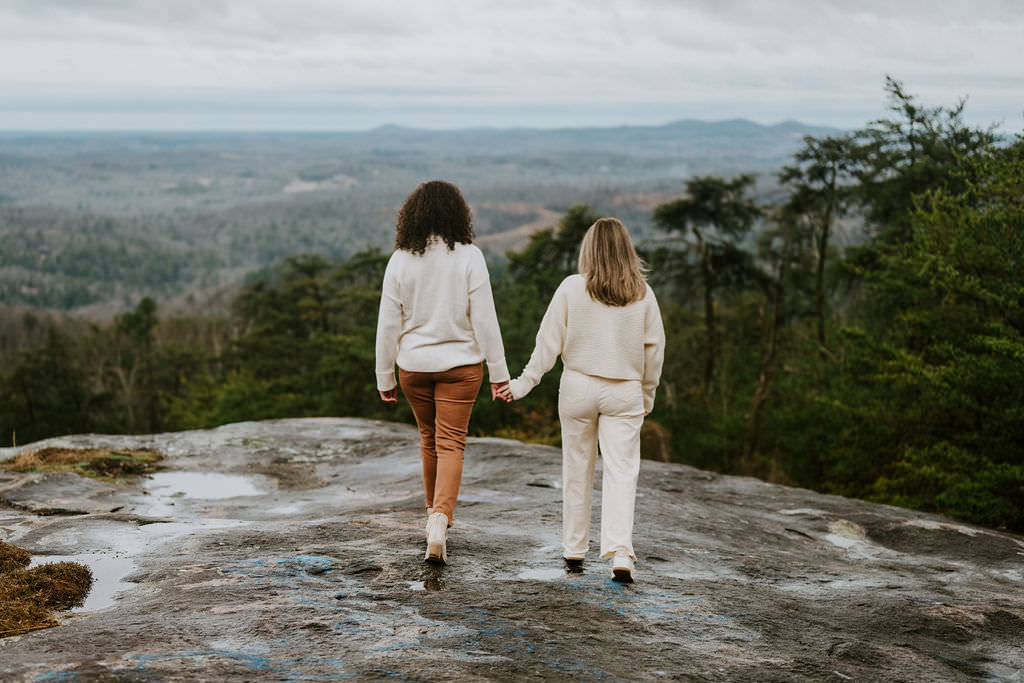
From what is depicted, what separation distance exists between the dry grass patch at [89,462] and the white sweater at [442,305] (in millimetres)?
4940

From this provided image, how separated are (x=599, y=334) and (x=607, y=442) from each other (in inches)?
29.2

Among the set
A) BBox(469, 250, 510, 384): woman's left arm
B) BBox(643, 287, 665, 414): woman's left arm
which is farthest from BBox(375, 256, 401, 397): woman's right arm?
BBox(643, 287, 665, 414): woman's left arm

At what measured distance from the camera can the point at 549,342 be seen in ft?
18.4

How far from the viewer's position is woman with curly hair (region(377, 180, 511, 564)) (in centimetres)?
568

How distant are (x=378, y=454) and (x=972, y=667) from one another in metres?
7.58

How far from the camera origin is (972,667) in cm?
480

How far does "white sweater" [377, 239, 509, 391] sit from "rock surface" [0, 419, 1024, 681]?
1.46 metres

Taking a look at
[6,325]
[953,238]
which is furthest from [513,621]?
[6,325]

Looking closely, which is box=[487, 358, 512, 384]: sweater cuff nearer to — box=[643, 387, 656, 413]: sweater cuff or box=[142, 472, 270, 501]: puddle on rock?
box=[643, 387, 656, 413]: sweater cuff

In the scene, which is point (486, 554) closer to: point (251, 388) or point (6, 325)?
point (251, 388)

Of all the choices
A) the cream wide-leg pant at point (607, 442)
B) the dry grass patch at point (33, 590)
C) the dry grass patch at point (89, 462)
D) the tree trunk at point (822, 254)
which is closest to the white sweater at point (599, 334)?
the cream wide-leg pant at point (607, 442)

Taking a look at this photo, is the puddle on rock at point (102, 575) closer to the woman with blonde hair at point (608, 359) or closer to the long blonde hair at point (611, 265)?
the woman with blonde hair at point (608, 359)

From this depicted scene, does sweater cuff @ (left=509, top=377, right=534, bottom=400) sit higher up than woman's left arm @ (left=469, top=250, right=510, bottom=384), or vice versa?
woman's left arm @ (left=469, top=250, right=510, bottom=384)

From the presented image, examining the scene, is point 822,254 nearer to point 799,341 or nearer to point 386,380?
point 799,341
